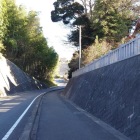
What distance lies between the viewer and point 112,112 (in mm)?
15141

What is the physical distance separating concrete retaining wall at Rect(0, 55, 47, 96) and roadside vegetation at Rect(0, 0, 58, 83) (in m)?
3.92

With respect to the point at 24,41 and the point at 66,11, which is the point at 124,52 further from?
the point at 24,41

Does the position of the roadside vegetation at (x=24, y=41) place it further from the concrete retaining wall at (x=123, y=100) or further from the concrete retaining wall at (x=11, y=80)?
the concrete retaining wall at (x=123, y=100)

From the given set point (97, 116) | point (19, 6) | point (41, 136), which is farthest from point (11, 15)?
point (41, 136)

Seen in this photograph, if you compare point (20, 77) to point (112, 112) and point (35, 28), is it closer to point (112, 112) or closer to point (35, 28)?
point (35, 28)

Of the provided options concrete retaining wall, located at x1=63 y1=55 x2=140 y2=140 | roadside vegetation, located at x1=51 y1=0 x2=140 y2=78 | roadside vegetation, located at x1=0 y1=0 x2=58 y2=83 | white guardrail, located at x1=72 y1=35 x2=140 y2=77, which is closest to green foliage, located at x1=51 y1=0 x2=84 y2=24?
roadside vegetation, located at x1=51 y1=0 x2=140 y2=78

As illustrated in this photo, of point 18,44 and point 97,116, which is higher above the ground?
point 18,44

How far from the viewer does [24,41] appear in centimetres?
7462

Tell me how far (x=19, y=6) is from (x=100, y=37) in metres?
28.9

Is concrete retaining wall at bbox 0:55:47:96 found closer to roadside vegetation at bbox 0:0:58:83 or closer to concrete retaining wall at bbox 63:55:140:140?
roadside vegetation at bbox 0:0:58:83

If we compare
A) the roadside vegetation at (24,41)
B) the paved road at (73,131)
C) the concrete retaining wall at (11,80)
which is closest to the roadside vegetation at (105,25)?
the concrete retaining wall at (11,80)

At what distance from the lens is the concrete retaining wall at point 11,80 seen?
51.6 m

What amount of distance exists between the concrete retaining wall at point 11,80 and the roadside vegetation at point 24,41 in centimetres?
392

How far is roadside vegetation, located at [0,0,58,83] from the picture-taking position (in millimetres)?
69062
